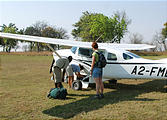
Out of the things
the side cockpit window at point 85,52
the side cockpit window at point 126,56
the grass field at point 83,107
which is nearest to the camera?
the grass field at point 83,107

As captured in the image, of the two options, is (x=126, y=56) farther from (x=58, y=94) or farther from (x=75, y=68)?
(x=58, y=94)

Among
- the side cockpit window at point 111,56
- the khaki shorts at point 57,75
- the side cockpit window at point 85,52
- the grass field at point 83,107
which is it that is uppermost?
the side cockpit window at point 85,52

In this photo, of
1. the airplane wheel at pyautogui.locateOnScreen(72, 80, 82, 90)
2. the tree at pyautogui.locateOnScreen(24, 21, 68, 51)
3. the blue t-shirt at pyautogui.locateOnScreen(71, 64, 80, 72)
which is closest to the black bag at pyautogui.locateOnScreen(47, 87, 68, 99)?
the airplane wheel at pyautogui.locateOnScreen(72, 80, 82, 90)

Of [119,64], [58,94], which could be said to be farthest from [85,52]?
[58,94]

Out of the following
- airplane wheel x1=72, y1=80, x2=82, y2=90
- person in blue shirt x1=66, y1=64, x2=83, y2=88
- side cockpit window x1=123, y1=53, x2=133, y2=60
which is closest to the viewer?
side cockpit window x1=123, y1=53, x2=133, y2=60

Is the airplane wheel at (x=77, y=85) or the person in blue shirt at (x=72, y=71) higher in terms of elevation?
the person in blue shirt at (x=72, y=71)

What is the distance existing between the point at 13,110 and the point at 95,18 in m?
46.5

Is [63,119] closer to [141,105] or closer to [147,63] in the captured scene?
[141,105]

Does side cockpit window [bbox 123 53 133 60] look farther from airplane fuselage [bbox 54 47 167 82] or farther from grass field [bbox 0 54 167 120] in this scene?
grass field [bbox 0 54 167 120]

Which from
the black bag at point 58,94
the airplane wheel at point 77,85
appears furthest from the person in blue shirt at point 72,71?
the black bag at point 58,94

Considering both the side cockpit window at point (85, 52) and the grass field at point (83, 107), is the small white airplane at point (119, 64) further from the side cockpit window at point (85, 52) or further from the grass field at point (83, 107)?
the grass field at point (83, 107)

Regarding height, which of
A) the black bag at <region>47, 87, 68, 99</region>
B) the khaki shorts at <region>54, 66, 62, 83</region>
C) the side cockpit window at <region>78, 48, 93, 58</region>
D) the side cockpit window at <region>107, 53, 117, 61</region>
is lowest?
the black bag at <region>47, 87, 68, 99</region>

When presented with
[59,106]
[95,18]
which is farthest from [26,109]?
[95,18]

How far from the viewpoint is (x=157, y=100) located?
6.39 metres
